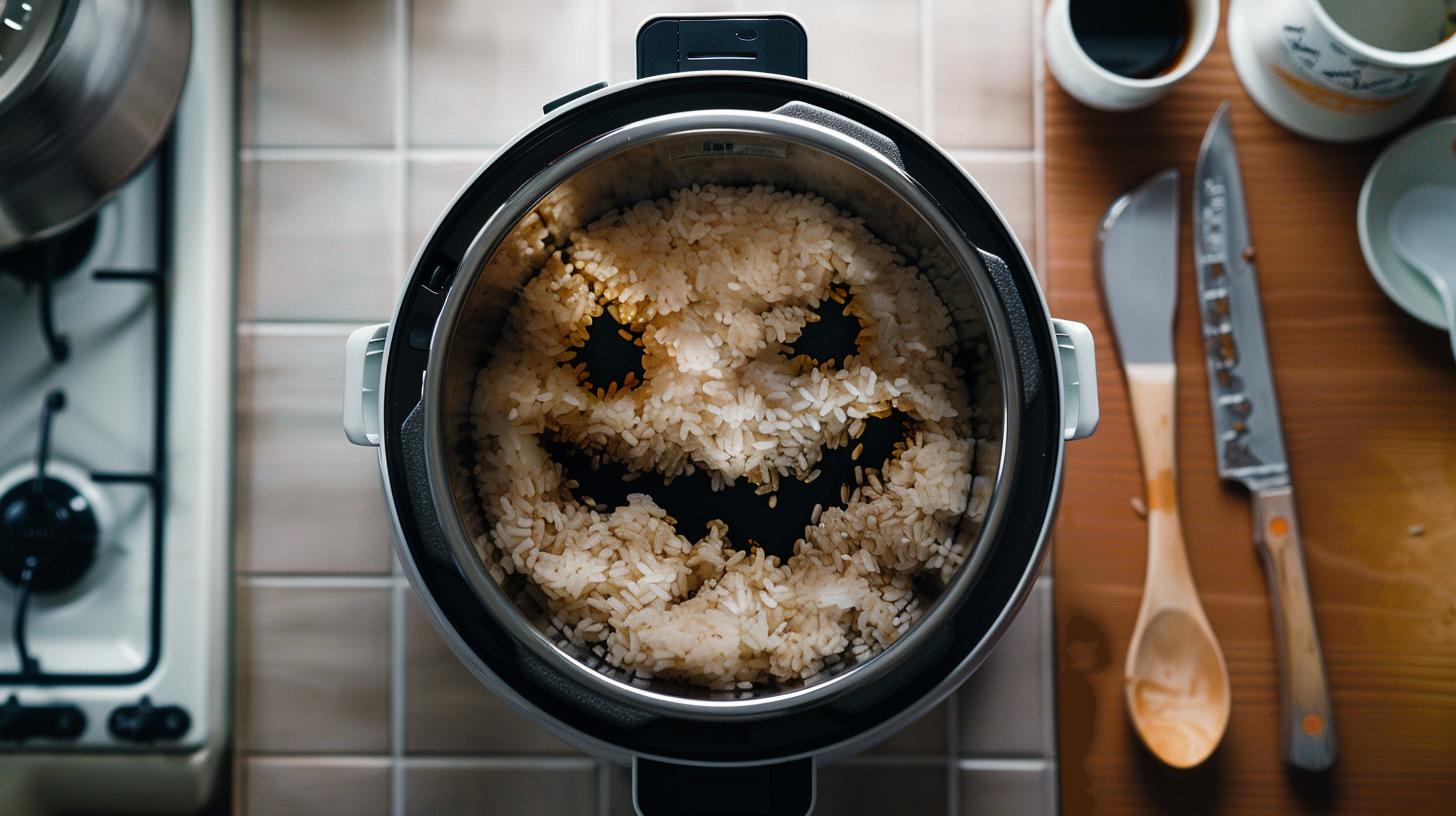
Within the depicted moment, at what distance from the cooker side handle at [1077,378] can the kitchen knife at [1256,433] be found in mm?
229

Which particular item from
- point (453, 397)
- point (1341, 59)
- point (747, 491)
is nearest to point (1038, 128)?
point (1341, 59)

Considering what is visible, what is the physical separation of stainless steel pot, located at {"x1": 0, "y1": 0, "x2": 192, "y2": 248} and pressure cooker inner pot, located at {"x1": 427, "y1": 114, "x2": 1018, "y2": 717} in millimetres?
366

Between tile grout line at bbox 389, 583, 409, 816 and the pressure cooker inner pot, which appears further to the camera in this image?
tile grout line at bbox 389, 583, 409, 816

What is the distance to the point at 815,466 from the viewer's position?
0.66m

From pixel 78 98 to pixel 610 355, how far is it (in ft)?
1.51

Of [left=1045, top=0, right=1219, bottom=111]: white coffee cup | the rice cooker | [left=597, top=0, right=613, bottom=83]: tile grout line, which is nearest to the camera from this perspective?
the rice cooker

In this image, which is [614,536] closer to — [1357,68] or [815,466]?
[815,466]

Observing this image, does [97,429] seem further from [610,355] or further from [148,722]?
[610,355]

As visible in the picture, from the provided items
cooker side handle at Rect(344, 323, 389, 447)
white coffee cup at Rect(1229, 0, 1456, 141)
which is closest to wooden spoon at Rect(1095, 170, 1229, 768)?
white coffee cup at Rect(1229, 0, 1456, 141)

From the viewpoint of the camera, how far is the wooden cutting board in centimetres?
72

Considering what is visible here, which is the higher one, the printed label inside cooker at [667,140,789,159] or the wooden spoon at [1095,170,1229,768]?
the printed label inside cooker at [667,140,789,159]

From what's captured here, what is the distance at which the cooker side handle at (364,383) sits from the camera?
56cm

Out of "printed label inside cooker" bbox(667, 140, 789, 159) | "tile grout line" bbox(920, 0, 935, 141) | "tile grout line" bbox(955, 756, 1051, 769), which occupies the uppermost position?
"tile grout line" bbox(920, 0, 935, 141)

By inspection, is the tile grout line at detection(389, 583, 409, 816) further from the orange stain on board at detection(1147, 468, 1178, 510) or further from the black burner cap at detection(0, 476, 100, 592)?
the orange stain on board at detection(1147, 468, 1178, 510)
